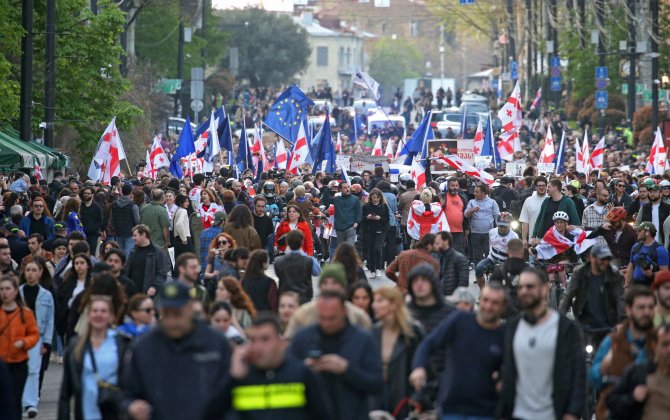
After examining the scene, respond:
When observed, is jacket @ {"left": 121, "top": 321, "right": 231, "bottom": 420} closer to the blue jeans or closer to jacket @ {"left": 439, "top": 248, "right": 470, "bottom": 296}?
jacket @ {"left": 439, "top": 248, "right": 470, "bottom": 296}

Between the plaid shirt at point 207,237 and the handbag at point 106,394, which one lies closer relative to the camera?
the handbag at point 106,394

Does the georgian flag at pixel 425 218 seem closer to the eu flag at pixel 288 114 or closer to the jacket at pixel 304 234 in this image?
the jacket at pixel 304 234

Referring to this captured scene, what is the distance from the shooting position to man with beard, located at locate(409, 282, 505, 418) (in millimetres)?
9281

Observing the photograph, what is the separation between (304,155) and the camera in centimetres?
3434

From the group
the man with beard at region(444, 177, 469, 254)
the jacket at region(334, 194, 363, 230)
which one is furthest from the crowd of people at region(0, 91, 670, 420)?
the jacket at region(334, 194, 363, 230)

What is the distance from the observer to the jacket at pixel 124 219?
22.3 metres

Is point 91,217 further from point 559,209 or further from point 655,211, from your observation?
point 655,211

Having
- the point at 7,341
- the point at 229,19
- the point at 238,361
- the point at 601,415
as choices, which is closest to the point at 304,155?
the point at 7,341

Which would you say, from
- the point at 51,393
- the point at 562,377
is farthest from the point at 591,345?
the point at 51,393

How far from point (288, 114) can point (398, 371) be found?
1016 inches

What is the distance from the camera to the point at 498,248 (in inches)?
719

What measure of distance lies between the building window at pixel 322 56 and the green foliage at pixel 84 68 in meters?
134

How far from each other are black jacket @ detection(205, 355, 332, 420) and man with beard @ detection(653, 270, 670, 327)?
2895mm

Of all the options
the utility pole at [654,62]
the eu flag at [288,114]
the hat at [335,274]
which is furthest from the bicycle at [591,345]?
the utility pole at [654,62]
